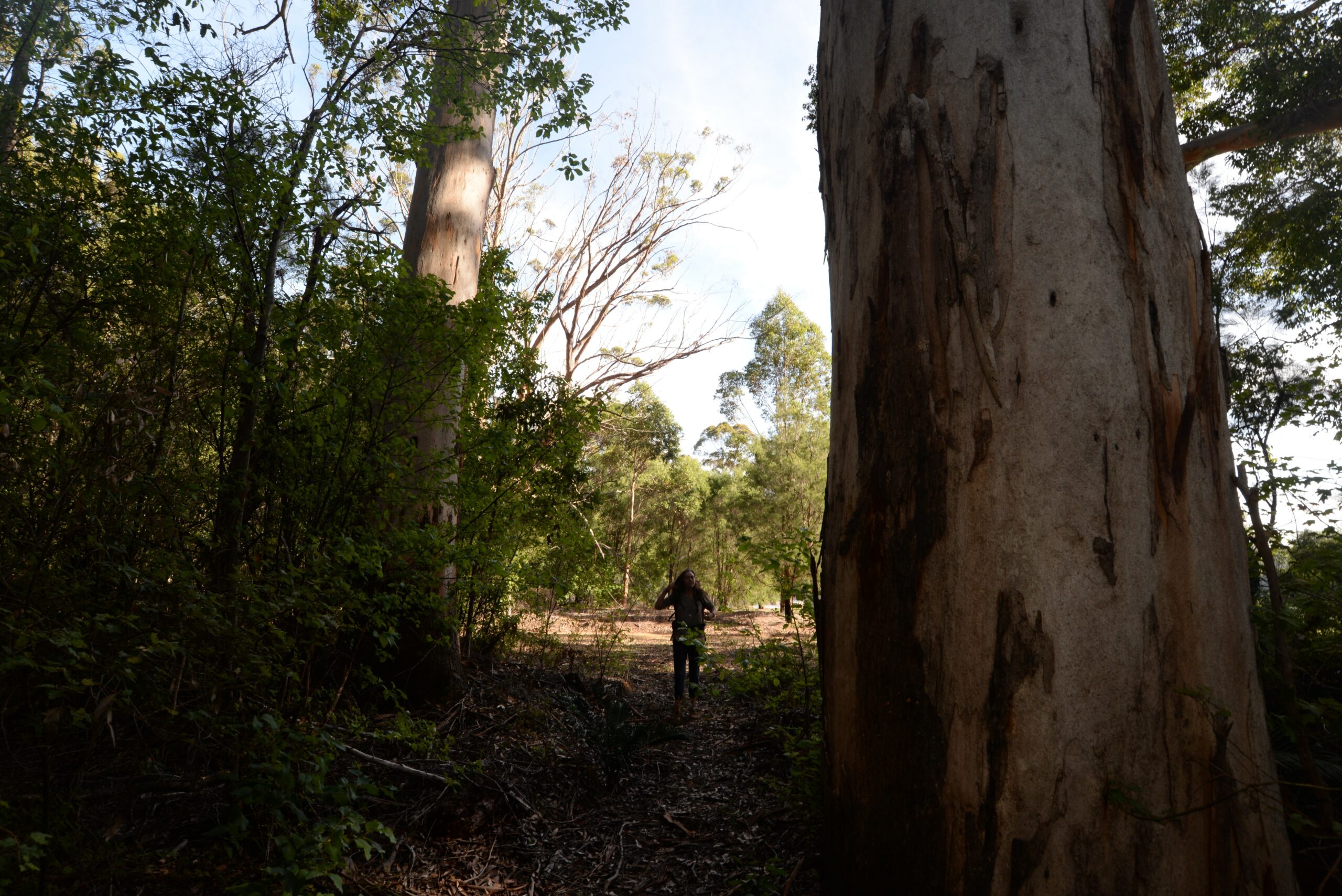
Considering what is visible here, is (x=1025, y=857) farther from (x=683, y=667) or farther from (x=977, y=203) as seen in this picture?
(x=683, y=667)

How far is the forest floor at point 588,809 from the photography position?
3.30m

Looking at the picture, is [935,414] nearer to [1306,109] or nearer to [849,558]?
[849,558]

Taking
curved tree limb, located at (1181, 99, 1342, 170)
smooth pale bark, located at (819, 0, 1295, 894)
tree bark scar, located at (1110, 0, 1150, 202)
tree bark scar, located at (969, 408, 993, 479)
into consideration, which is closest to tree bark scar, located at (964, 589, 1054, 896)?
smooth pale bark, located at (819, 0, 1295, 894)

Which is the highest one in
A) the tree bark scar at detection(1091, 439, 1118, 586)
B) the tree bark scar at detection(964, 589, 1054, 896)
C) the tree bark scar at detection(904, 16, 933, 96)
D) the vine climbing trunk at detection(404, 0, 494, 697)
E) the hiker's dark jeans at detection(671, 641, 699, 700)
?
the vine climbing trunk at detection(404, 0, 494, 697)

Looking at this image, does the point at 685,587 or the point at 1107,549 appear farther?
the point at 685,587

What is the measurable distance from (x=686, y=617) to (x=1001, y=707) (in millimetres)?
5739

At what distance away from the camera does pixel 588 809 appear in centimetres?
430

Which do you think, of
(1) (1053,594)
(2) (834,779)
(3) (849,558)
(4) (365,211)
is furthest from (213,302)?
(1) (1053,594)

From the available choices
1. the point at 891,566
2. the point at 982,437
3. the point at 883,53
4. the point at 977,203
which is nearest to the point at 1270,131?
the point at 883,53

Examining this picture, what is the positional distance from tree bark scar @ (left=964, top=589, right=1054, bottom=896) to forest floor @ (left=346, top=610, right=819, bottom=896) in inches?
48.3

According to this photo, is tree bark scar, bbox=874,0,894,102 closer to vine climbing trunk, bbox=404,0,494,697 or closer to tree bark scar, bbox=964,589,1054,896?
tree bark scar, bbox=964,589,1054,896

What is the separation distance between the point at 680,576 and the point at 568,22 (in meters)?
5.34

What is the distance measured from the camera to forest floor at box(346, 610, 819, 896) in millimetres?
3305

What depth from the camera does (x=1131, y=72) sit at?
2.26 metres
